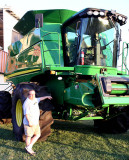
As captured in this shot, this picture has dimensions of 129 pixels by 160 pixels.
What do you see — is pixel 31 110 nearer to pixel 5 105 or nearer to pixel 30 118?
pixel 30 118

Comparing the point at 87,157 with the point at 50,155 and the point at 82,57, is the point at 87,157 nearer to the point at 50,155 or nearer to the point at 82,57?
the point at 50,155

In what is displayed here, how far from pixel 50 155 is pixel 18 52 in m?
3.62

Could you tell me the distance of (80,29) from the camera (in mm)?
4898

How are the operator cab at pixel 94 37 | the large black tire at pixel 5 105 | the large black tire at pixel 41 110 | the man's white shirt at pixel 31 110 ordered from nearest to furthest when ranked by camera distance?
the man's white shirt at pixel 31 110
the large black tire at pixel 41 110
the operator cab at pixel 94 37
the large black tire at pixel 5 105

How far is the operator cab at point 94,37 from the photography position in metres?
4.86

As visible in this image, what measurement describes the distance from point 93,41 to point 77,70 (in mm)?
822

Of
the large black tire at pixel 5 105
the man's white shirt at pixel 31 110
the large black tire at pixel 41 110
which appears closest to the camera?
the man's white shirt at pixel 31 110

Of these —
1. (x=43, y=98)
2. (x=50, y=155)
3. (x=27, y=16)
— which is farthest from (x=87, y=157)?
(x=27, y=16)

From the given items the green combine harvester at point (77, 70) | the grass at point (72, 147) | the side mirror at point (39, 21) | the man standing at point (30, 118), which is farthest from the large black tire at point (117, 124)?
the side mirror at point (39, 21)

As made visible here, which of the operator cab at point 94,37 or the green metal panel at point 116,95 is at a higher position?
the operator cab at point 94,37

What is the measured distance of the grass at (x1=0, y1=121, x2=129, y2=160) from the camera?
12.5 ft

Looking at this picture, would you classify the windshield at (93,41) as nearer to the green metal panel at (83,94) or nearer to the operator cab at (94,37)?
the operator cab at (94,37)

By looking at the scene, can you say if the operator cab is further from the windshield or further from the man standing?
the man standing

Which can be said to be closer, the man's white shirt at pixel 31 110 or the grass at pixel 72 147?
the grass at pixel 72 147
